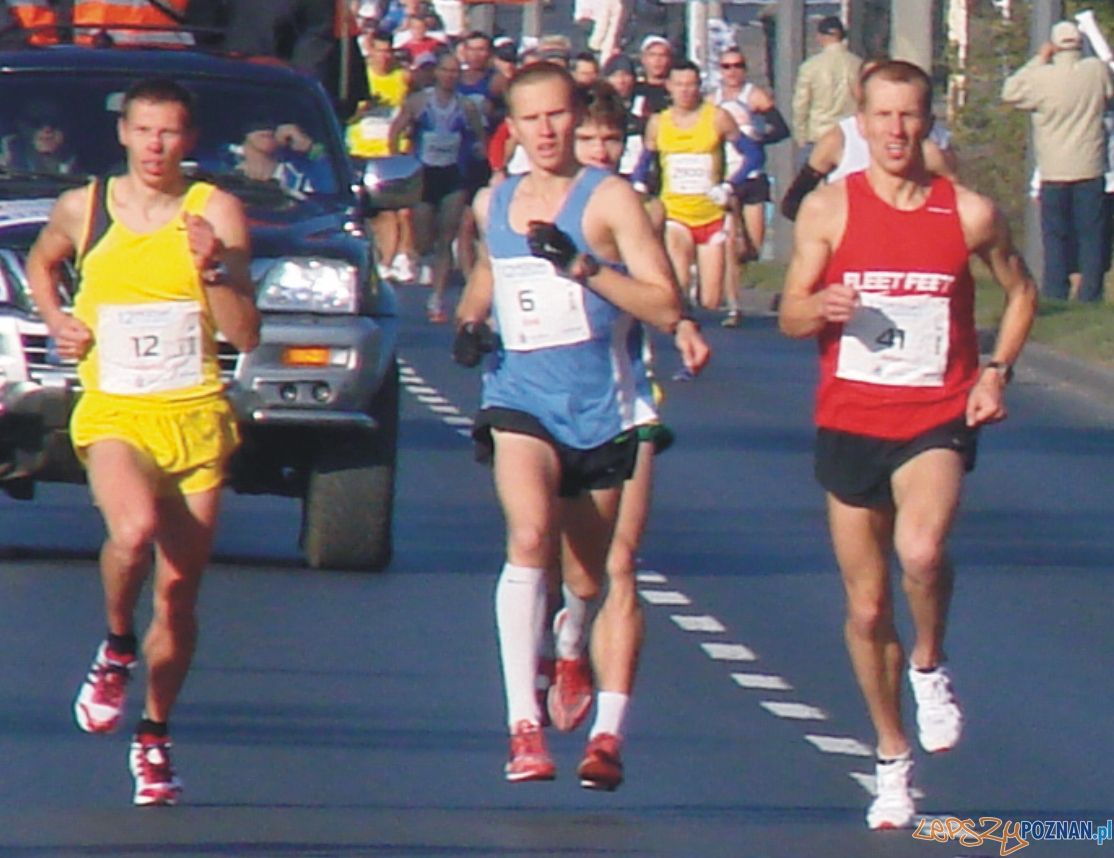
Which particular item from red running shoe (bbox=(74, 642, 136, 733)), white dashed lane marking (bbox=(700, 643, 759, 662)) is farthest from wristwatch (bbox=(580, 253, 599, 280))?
white dashed lane marking (bbox=(700, 643, 759, 662))

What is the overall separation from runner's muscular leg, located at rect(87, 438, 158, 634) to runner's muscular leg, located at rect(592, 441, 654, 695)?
1.16 meters

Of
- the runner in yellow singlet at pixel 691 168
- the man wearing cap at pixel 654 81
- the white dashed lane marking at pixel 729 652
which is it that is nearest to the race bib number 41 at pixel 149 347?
the white dashed lane marking at pixel 729 652

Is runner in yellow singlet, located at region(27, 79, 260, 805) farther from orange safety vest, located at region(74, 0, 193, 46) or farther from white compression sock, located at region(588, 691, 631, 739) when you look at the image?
orange safety vest, located at region(74, 0, 193, 46)

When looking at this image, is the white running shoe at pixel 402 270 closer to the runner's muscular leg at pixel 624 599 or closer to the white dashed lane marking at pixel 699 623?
the white dashed lane marking at pixel 699 623

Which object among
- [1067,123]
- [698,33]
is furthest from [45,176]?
[698,33]

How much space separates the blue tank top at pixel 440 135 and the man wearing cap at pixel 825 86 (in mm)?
2772

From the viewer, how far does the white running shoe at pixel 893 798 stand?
845 centimetres

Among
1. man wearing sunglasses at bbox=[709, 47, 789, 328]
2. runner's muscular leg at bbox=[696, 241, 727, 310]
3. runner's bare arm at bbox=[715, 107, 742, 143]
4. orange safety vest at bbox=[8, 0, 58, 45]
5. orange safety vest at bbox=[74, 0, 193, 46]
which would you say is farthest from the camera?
man wearing sunglasses at bbox=[709, 47, 789, 328]

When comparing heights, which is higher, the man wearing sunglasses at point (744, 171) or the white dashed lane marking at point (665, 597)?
the white dashed lane marking at point (665, 597)

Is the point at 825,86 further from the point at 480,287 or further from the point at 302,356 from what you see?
the point at 480,287

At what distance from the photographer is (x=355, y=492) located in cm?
1287

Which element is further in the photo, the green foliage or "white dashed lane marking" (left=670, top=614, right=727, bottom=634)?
the green foliage

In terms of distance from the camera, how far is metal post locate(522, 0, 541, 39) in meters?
39.9

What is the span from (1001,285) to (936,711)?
41.7 inches
